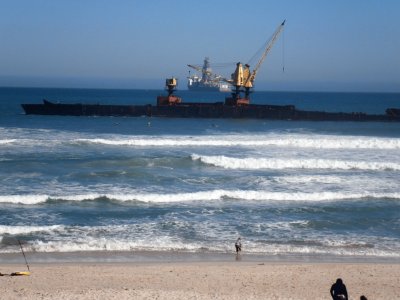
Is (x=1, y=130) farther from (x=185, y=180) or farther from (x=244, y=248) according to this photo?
(x=244, y=248)

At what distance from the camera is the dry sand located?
1170cm

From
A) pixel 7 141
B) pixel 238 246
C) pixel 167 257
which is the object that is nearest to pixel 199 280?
pixel 167 257

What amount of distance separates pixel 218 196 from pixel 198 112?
142 feet

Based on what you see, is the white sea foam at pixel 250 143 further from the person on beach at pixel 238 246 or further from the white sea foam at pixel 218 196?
the person on beach at pixel 238 246

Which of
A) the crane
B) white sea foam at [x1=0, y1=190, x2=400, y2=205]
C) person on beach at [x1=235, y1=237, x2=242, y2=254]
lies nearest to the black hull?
the crane

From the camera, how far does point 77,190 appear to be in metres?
23.0

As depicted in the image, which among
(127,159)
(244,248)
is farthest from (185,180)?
(244,248)

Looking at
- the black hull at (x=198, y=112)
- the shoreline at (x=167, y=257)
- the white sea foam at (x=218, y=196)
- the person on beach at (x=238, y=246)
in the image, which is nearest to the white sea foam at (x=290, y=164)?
the white sea foam at (x=218, y=196)

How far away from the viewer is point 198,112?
65312mm

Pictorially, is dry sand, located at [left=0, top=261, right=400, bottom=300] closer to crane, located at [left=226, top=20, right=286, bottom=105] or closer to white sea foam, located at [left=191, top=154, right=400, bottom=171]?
white sea foam, located at [left=191, top=154, right=400, bottom=171]

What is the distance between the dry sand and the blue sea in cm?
172

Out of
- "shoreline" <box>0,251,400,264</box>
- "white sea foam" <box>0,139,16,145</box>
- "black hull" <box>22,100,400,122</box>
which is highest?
"black hull" <box>22,100,400,122</box>

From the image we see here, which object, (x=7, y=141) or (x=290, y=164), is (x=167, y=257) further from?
(x=7, y=141)

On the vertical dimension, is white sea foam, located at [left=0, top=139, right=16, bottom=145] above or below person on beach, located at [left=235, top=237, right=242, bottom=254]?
above
